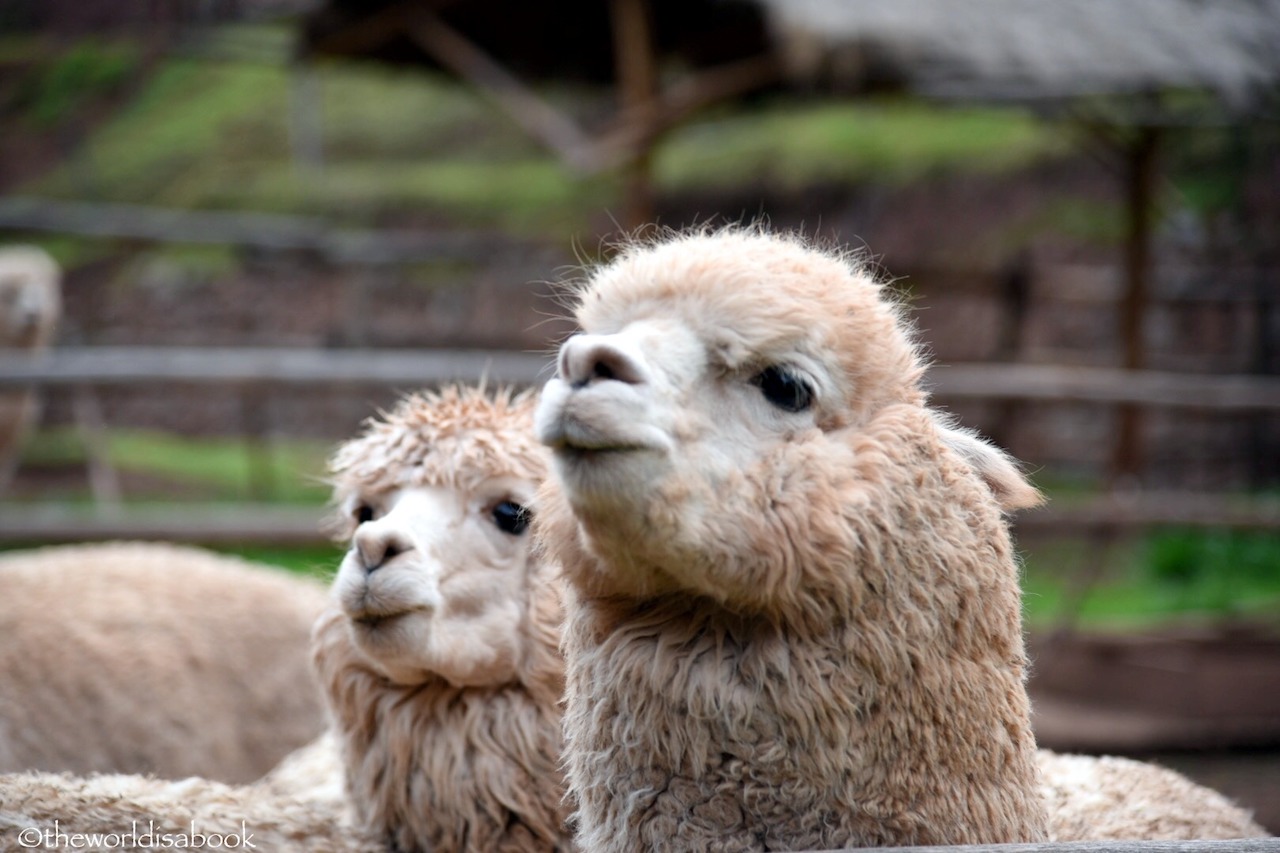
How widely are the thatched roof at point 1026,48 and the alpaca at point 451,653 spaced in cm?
576

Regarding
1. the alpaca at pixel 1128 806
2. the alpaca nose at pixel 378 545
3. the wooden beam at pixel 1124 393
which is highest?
the wooden beam at pixel 1124 393

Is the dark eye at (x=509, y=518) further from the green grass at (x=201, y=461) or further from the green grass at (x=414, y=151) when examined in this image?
the green grass at (x=414, y=151)

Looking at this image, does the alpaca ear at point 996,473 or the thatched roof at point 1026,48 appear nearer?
the alpaca ear at point 996,473

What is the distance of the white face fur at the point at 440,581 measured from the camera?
2492 millimetres

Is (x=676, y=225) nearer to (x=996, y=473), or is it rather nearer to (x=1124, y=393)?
(x=1124, y=393)

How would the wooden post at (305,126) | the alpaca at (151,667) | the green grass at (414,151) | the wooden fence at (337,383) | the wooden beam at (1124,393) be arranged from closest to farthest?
1. the alpaca at (151,667)
2. the wooden fence at (337,383)
3. the wooden beam at (1124,393)
4. the green grass at (414,151)
5. the wooden post at (305,126)

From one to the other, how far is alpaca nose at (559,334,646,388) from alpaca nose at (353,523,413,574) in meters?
0.82

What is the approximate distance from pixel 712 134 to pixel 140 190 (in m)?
8.57

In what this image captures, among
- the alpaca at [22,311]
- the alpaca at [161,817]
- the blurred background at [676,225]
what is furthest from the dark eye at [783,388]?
the alpaca at [22,311]

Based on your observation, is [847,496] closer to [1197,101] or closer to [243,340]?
[1197,101]

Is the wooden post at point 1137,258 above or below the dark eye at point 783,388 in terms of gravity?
above

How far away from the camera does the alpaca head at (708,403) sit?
1.83 m

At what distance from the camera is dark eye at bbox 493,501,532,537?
2766mm

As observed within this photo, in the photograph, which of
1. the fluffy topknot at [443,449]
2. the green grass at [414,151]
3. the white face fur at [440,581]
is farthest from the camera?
the green grass at [414,151]
